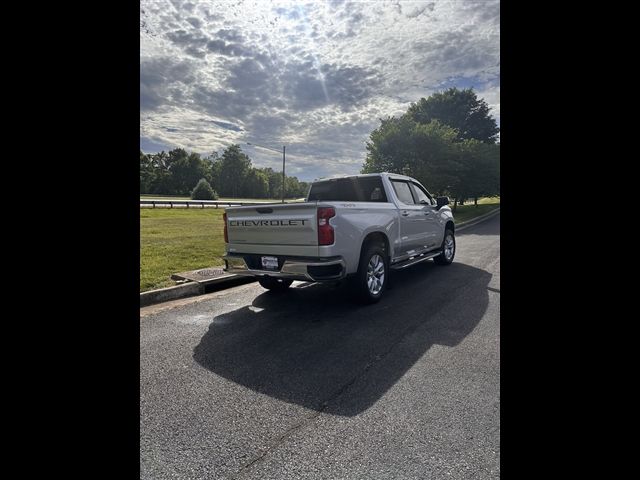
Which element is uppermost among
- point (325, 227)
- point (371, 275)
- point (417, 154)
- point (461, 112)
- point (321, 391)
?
point (461, 112)

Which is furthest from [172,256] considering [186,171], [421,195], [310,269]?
[186,171]

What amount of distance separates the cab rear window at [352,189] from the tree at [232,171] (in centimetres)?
8733

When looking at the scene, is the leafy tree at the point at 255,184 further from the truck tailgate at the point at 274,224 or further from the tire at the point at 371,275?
the tire at the point at 371,275

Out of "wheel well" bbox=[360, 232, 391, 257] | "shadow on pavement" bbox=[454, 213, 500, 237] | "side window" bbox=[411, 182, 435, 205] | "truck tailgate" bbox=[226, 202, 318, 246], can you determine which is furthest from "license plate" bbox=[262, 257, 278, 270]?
"shadow on pavement" bbox=[454, 213, 500, 237]

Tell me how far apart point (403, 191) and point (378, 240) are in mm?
1736

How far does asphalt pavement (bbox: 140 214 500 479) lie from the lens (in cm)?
215

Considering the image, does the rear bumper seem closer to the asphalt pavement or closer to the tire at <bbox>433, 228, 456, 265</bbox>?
the asphalt pavement

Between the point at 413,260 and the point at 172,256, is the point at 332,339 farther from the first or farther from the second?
the point at 172,256

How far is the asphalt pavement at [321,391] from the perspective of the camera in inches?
84.5

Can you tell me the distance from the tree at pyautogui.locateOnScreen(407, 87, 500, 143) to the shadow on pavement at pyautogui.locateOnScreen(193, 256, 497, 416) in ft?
151

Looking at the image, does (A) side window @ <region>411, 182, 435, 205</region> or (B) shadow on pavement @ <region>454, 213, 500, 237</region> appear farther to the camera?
(B) shadow on pavement @ <region>454, 213, 500, 237</region>

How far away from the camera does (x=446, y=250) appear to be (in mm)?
8430
